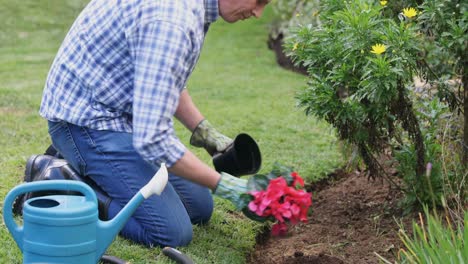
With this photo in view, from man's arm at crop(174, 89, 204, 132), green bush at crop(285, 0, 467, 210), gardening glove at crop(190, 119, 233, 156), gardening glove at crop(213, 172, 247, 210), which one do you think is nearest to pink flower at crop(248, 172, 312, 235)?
gardening glove at crop(213, 172, 247, 210)

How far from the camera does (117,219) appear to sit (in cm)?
258

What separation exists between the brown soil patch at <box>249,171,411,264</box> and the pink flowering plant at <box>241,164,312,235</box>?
22.2 inches

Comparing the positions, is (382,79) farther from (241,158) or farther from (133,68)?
(133,68)

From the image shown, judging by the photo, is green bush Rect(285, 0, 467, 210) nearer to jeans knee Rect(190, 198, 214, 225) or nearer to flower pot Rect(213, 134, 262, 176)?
flower pot Rect(213, 134, 262, 176)

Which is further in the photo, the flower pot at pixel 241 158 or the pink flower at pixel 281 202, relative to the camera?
the flower pot at pixel 241 158

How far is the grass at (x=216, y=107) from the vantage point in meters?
3.60

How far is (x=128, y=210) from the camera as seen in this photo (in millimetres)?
2607

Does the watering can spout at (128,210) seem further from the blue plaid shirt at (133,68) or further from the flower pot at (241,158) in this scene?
the flower pot at (241,158)

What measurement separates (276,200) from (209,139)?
102 centimetres

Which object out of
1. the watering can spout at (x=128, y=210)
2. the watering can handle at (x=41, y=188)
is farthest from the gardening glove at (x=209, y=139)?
the watering can handle at (x=41, y=188)

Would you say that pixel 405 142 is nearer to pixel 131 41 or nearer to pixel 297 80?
pixel 131 41

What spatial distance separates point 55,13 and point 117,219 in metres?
9.80

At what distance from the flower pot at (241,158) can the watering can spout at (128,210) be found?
3.24ft

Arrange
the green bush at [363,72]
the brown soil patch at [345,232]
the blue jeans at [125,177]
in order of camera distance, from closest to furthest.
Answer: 1. the green bush at [363,72]
2. the blue jeans at [125,177]
3. the brown soil patch at [345,232]
